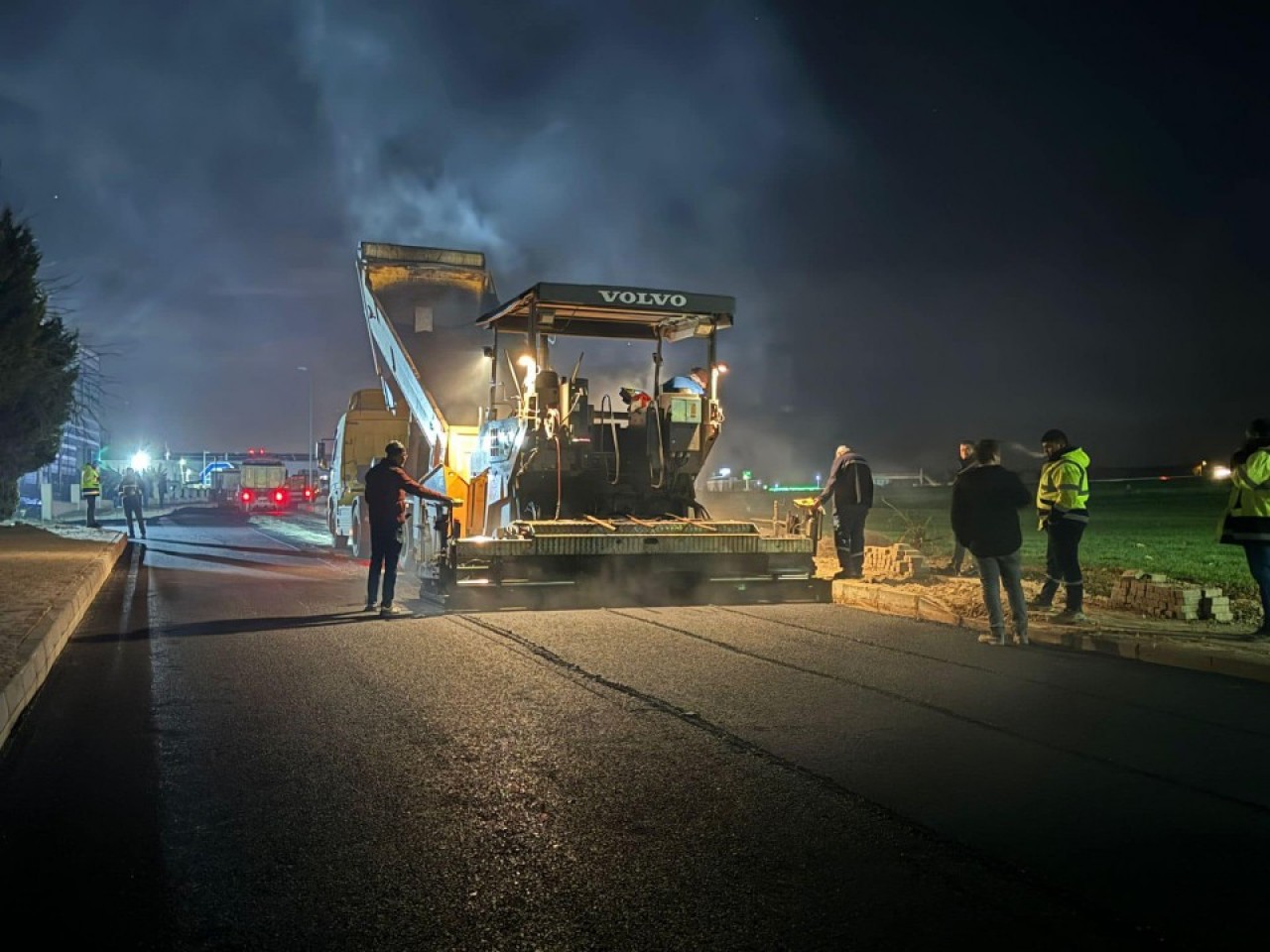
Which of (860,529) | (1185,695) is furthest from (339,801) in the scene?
(860,529)

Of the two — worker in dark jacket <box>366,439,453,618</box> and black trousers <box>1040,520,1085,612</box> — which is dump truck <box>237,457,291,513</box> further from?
black trousers <box>1040,520,1085,612</box>

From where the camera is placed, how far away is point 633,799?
4.66 metres

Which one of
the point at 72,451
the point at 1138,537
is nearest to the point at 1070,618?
the point at 1138,537

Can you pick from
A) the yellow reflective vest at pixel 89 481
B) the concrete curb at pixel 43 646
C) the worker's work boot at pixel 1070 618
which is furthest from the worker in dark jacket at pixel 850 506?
the yellow reflective vest at pixel 89 481

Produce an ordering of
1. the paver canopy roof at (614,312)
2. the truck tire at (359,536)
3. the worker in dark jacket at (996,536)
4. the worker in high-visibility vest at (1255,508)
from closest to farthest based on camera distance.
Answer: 1. the worker in high-visibility vest at (1255,508)
2. the worker in dark jacket at (996,536)
3. the paver canopy roof at (614,312)
4. the truck tire at (359,536)

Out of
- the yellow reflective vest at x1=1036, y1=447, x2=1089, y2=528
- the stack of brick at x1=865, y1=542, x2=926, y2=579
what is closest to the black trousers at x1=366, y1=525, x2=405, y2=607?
the yellow reflective vest at x1=1036, y1=447, x2=1089, y2=528

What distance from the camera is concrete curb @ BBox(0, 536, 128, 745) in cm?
620

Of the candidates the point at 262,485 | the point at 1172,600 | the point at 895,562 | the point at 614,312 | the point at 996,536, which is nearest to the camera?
the point at 996,536

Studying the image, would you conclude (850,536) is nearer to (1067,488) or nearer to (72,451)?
(1067,488)

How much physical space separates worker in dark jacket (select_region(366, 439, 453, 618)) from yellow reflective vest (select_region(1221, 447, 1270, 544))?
6.98m

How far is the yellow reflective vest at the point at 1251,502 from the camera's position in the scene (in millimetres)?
8617

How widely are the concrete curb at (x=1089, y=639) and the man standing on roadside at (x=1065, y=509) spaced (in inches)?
20.1

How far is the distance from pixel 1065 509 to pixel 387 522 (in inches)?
248

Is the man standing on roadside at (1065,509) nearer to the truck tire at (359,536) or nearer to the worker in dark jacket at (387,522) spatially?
the worker in dark jacket at (387,522)
